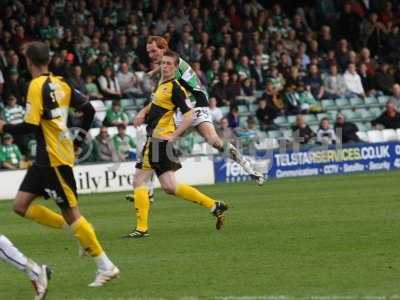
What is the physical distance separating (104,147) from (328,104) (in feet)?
25.5

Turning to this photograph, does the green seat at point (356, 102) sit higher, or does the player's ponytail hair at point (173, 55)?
the player's ponytail hair at point (173, 55)

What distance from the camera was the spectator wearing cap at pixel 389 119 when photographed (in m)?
28.4

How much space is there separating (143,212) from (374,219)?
3102 mm

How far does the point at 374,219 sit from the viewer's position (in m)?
14.0

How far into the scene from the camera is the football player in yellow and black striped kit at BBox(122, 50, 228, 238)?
41.7 ft

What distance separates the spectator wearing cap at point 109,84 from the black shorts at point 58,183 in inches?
651

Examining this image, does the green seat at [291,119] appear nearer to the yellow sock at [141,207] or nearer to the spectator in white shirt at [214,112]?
the spectator in white shirt at [214,112]

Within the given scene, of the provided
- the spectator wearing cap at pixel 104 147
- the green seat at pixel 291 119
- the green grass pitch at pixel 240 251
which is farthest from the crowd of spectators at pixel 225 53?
the green grass pitch at pixel 240 251

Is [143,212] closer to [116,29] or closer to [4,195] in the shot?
[4,195]

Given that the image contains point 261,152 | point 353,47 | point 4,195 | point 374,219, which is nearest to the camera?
point 374,219

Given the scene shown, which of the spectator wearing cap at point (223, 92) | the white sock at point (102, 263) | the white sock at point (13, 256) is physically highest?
the spectator wearing cap at point (223, 92)

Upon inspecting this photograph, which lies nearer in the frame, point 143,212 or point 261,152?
point 143,212

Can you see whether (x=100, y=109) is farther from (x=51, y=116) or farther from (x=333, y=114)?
(x=51, y=116)

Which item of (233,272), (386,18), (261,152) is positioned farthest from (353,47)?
(233,272)
